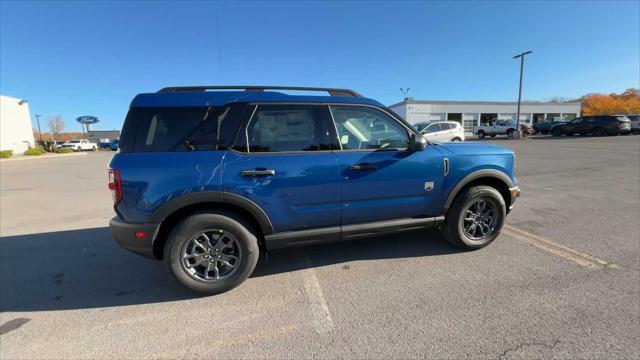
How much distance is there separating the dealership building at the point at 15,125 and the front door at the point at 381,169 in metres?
37.4

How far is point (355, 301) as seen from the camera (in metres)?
2.75

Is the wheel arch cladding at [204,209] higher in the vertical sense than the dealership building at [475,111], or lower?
lower

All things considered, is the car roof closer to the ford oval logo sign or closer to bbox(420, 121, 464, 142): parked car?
bbox(420, 121, 464, 142): parked car

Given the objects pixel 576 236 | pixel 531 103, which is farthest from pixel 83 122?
pixel 531 103

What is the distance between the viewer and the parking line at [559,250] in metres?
3.28

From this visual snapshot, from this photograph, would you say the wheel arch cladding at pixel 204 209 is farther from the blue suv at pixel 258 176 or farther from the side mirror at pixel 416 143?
the side mirror at pixel 416 143

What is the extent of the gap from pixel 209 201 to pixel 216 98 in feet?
3.35

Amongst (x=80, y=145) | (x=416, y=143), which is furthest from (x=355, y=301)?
(x=80, y=145)

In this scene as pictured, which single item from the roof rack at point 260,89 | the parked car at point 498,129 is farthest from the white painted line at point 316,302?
the parked car at point 498,129

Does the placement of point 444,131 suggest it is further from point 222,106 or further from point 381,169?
point 222,106

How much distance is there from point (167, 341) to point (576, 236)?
16.5 ft

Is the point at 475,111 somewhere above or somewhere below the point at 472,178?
above

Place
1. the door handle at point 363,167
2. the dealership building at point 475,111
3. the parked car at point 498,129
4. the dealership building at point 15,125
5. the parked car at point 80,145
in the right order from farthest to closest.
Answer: the dealership building at point 475,111, the parked car at point 80,145, the parked car at point 498,129, the dealership building at point 15,125, the door handle at point 363,167

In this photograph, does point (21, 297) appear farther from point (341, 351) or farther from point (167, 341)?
→ point (341, 351)
